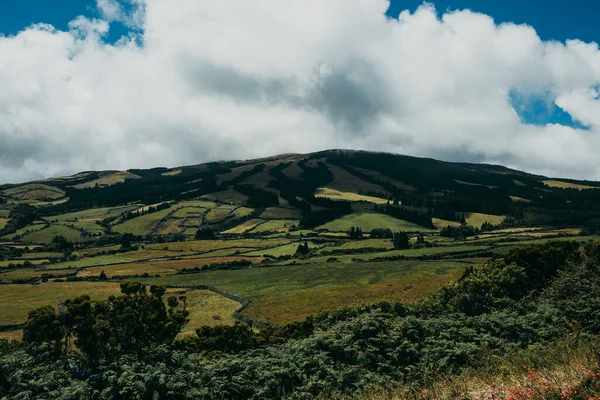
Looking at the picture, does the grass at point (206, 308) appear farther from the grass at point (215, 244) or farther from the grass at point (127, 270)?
the grass at point (215, 244)

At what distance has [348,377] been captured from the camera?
17.5 metres

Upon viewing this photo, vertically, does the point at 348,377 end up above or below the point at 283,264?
above

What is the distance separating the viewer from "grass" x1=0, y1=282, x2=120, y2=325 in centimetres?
8568

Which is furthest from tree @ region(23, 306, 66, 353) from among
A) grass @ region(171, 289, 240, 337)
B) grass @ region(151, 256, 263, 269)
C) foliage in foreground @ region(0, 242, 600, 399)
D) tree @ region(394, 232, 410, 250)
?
tree @ region(394, 232, 410, 250)

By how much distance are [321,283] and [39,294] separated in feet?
255

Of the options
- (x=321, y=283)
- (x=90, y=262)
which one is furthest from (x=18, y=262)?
(x=321, y=283)

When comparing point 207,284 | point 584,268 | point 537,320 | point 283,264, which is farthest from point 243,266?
point 537,320

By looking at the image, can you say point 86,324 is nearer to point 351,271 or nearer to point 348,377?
point 348,377

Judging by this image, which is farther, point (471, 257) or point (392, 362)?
point (471, 257)

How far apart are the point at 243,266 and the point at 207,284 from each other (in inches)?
1106

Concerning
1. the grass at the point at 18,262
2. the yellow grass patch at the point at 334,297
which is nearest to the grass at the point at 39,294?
the yellow grass patch at the point at 334,297

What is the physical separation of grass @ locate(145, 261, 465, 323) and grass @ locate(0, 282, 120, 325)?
1780cm

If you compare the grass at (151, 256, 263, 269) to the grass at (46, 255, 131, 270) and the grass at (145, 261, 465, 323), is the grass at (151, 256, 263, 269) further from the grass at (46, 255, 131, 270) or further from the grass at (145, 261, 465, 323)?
the grass at (46, 255, 131, 270)

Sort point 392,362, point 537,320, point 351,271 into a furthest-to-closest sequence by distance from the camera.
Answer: point 351,271 < point 537,320 < point 392,362
